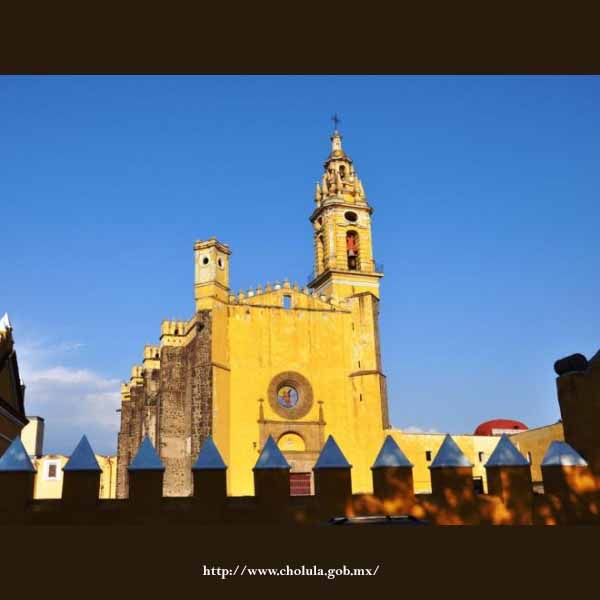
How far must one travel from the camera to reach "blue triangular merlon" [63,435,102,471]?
11.5 m

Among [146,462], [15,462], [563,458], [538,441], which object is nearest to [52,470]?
[538,441]

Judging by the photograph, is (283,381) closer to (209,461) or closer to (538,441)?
(538,441)

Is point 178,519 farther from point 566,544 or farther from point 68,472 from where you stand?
point 566,544

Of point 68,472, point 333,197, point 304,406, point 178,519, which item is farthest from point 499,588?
point 333,197

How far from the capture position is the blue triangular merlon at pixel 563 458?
12.6 m

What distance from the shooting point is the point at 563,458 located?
1261 cm

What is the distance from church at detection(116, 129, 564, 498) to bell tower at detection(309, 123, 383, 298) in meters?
0.11

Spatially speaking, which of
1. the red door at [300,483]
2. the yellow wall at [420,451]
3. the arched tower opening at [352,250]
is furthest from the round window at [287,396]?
the arched tower opening at [352,250]

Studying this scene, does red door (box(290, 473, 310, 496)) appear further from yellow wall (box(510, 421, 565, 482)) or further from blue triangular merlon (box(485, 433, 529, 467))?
blue triangular merlon (box(485, 433, 529, 467))

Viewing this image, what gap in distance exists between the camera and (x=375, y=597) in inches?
311

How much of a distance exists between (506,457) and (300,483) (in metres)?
18.1

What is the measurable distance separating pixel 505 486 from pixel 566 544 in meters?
4.34

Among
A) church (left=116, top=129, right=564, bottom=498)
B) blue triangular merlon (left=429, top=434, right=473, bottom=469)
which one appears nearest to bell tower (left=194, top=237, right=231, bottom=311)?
church (left=116, top=129, right=564, bottom=498)

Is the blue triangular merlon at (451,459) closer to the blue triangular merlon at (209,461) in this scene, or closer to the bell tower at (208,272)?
the blue triangular merlon at (209,461)
